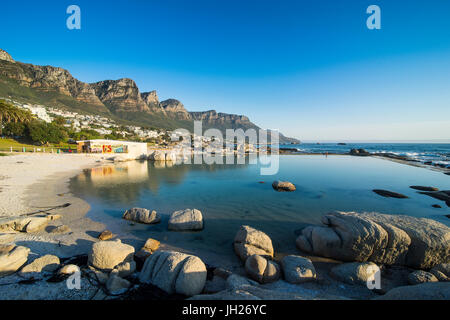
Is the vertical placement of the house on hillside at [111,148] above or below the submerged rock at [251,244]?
above

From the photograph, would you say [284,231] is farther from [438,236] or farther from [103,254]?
[103,254]

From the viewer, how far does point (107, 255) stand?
20.1 ft

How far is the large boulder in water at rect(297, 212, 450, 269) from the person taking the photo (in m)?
6.83

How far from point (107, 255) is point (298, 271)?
21.3 ft

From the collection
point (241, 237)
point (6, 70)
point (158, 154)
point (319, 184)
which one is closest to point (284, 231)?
point (241, 237)

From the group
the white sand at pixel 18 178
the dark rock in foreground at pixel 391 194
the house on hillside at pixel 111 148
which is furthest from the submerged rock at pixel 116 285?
the house on hillside at pixel 111 148

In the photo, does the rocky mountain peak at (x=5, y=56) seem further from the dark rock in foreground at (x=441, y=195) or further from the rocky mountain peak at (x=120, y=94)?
the dark rock in foreground at (x=441, y=195)

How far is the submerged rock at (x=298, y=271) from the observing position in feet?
19.5

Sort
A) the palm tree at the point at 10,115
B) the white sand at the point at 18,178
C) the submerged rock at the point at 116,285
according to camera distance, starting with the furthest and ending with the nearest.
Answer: the palm tree at the point at 10,115, the white sand at the point at 18,178, the submerged rock at the point at 116,285

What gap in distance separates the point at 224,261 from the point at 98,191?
15247 millimetres

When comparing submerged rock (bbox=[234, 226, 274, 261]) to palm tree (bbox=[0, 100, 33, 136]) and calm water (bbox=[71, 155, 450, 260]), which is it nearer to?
calm water (bbox=[71, 155, 450, 260])

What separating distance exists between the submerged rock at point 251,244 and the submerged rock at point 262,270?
92 centimetres

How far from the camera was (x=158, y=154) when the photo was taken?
4559 cm

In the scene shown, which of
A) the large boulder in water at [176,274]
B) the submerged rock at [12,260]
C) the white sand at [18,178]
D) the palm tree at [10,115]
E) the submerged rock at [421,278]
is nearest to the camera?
the large boulder in water at [176,274]
